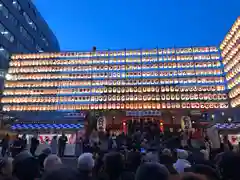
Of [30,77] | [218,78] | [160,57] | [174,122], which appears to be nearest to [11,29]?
[30,77]

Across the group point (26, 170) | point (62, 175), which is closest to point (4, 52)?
point (26, 170)

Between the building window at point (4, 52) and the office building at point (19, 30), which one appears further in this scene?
the office building at point (19, 30)

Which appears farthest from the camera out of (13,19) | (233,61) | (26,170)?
(13,19)

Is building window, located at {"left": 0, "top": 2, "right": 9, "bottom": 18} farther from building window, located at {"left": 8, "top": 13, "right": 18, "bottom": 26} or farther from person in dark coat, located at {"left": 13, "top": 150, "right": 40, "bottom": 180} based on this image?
person in dark coat, located at {"left": 13, "top": 150, "right": 40, "bottom": 180}

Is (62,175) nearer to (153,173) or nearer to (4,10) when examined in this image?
(153,173)

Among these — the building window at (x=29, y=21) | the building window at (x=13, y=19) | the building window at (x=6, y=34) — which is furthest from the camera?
the building window at (x=29, y=21)

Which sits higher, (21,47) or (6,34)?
(6,34)

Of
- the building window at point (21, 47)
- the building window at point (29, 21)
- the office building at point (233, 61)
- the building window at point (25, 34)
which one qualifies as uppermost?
the building window at point (29, 21)

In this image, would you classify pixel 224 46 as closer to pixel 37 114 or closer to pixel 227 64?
pixel 227 64

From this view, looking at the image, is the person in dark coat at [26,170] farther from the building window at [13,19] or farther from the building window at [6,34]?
the building window at [13,19]

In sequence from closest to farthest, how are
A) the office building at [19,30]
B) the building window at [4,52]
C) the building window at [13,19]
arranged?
the building window at [4,52] → the office building at [19,30] → the building window at [13,19]

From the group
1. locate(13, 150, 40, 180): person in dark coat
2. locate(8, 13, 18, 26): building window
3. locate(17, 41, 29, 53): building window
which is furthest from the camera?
locate(17, 41, 29, 53): building window

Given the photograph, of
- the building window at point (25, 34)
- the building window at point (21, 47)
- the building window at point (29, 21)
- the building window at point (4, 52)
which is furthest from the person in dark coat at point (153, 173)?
the building window at point (29, 21)

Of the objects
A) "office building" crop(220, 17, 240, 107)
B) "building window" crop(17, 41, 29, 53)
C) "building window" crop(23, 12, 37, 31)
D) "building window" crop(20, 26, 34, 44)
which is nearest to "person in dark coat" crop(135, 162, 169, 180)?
"office building" crop(220, 17, 240, 107)
